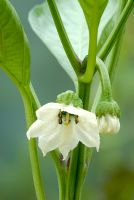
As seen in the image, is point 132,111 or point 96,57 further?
point 132,111

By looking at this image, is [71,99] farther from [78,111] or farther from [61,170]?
[61,170]

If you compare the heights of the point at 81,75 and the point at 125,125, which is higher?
the point at 81,75

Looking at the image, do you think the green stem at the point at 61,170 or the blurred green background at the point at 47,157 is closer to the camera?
the green stem at the point at 61,170

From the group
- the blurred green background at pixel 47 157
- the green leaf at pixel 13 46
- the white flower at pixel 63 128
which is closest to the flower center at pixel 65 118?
the white flower at pixel 63 128

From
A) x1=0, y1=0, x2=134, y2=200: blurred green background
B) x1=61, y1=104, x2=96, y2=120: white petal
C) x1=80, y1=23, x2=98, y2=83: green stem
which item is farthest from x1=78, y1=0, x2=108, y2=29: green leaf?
x1=0, y1=0, x2=134, y2=200: blurred green background

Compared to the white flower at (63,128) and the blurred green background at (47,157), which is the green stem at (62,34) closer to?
the white flower at (63,128)

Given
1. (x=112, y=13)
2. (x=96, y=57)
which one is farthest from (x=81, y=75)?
(x=112, y=13)

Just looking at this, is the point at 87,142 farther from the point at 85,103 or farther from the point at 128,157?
the point at 128,157

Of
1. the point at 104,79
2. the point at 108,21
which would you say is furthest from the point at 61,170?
the point at 108,21
